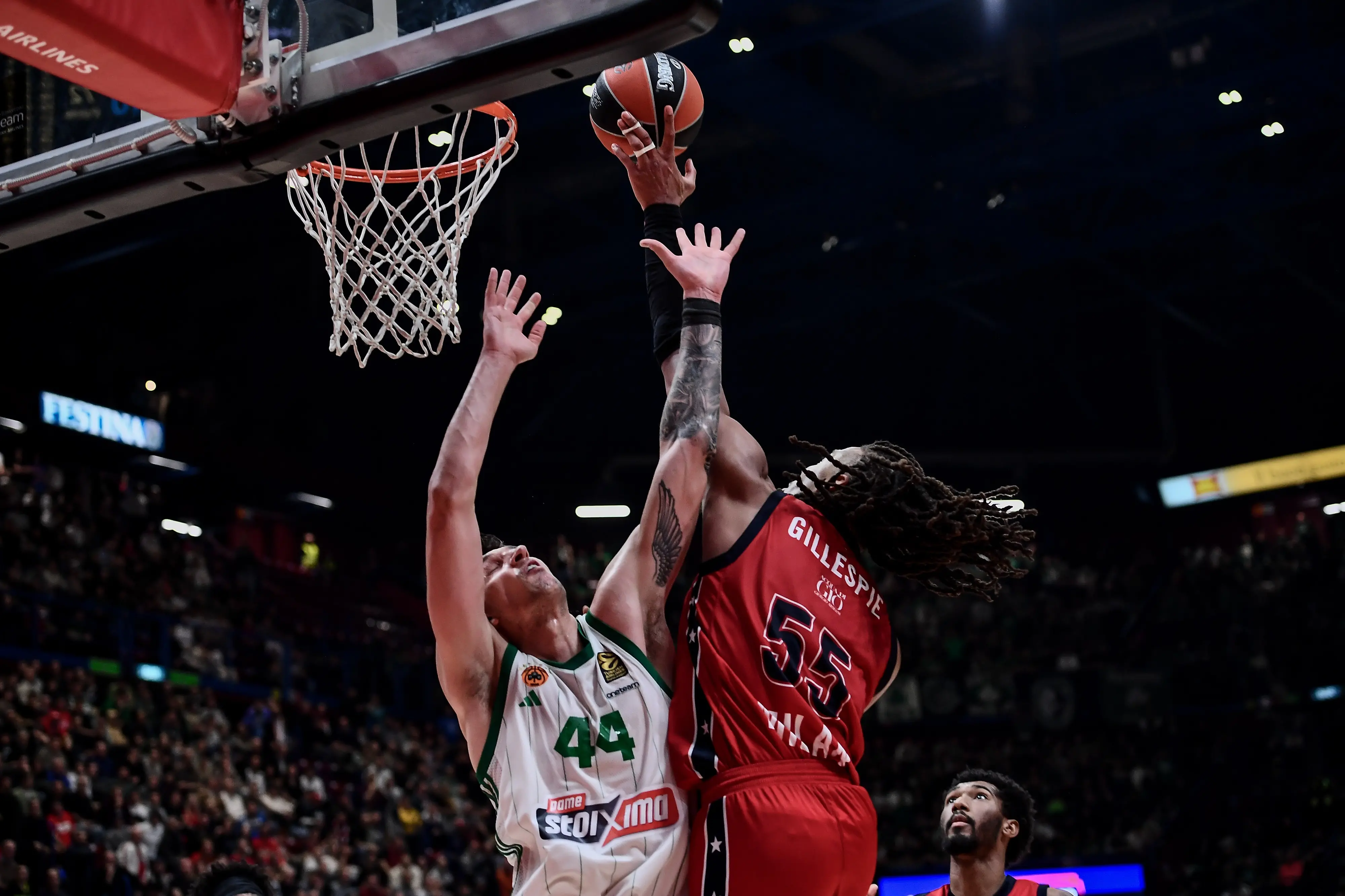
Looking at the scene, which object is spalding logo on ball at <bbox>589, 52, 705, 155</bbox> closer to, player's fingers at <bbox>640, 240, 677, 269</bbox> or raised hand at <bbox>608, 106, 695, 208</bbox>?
raised hand at <bbox>608, 106, 695, 208</bbox>

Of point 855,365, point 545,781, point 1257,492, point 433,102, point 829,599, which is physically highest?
point 855,365

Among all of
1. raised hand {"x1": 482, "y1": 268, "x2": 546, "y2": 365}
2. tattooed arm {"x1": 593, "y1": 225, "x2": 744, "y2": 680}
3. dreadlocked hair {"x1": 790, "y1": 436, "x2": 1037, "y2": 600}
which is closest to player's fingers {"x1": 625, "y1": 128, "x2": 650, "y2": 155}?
tattooed arm {"x1": 593, "y1": 225, "x2": 744, "y2": 680}

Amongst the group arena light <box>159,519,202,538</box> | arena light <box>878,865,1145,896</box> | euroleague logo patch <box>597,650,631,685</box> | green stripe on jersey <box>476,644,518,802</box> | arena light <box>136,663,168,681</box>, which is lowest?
arena light <box>878,865,1145,896</box>

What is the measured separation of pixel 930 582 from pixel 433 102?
1.70 meters

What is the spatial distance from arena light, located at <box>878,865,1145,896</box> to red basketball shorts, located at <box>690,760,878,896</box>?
5602 millimetres

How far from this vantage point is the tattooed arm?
10.9 feet

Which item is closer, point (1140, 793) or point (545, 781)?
point (545, 781)

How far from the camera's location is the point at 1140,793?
17.9m

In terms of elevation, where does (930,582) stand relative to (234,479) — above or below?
below

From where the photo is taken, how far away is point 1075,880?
34.1 feet

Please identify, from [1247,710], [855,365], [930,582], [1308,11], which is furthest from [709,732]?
[1247,710]

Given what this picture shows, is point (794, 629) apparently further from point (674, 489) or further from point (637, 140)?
point (637, 140)

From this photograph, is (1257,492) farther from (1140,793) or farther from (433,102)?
(433,102)

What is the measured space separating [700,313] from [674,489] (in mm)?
488
